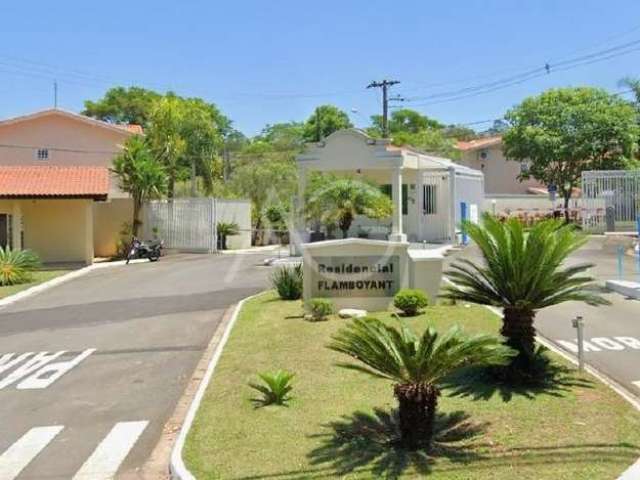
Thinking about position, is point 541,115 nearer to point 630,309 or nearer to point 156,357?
point 630,309

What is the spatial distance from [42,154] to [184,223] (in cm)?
1045

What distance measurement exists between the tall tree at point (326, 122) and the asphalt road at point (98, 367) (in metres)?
53.7

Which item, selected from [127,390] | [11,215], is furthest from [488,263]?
[11,215]

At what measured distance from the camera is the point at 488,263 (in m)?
9.84

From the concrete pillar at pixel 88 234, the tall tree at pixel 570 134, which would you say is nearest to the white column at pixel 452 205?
the concrete pillar at pixel 88 234

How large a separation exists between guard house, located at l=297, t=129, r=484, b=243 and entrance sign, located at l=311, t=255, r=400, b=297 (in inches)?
493

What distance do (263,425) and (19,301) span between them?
15406mm

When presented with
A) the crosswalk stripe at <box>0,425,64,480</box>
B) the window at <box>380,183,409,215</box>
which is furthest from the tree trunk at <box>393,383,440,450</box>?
the window at <box>380,183,409,215</box>

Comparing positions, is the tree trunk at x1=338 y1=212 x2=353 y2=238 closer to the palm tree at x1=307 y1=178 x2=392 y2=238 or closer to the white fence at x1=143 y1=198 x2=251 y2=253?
the palm tree at x1=307 y1=178 x2=392 y2=238

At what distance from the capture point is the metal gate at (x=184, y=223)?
35531mm

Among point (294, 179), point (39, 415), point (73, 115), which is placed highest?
point (73, 115)

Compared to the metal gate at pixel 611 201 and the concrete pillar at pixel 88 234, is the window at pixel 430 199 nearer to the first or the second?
the metal gate at pixel 611 201

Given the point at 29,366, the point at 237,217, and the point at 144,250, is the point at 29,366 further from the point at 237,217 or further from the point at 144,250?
the point at 237,217

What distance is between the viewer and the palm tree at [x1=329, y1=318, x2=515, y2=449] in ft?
23.6
